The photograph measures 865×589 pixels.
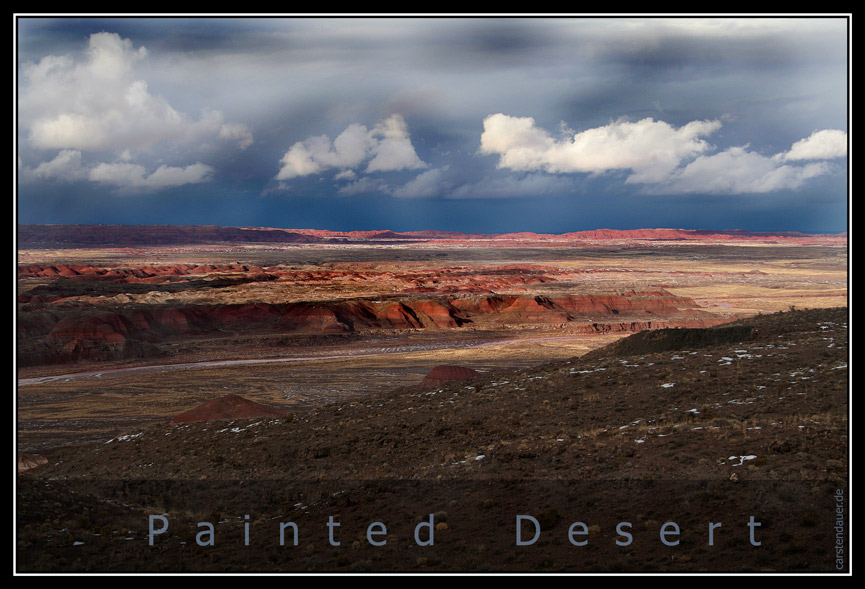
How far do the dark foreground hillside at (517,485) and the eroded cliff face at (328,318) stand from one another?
37.2 metres

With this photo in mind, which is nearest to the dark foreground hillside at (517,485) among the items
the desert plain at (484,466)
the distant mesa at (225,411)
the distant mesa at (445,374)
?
the desert plain at (484,466)

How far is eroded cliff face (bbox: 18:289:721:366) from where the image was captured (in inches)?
1961

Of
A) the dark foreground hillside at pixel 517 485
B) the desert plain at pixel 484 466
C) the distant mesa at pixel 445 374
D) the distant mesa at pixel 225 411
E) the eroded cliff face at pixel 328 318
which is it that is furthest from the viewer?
the eroded cliff face at pixel 328 318

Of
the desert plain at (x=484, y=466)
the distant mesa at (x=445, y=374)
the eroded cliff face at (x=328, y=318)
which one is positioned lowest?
the eroded cliff face at (x=328, y=318)

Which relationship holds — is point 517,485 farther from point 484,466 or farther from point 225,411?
point 225,411

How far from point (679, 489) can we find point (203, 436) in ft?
39.5

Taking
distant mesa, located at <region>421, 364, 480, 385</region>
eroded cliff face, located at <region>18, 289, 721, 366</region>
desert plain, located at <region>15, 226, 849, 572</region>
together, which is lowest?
eroded cliff face, located at <region>18, 289, 721, 366</region>

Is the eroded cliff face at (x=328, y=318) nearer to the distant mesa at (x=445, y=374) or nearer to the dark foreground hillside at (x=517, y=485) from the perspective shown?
the distant mesa at (x=445, y=374)

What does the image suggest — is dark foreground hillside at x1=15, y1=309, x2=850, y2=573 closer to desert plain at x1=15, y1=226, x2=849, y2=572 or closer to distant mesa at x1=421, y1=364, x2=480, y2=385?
desert plain at x1=15, y1=226, x2=849, y2=572

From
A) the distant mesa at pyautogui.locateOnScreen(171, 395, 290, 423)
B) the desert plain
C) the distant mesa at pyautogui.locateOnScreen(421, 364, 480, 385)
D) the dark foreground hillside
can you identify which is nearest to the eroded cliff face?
the desert plain

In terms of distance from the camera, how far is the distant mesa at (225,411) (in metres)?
21.4

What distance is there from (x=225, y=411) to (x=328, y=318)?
139ft

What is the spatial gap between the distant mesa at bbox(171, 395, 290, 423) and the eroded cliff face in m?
30.3

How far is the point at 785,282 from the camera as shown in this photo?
9862 cm
